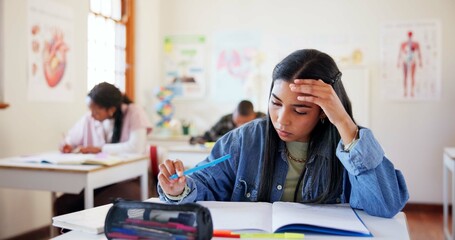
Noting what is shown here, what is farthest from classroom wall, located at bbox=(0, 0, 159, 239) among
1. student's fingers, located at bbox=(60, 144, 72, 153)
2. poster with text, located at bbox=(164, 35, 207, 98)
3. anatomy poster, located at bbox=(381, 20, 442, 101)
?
anatomy poster, located at bbox=(381, 20, 442, 101)

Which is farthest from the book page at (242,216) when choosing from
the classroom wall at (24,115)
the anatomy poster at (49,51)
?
the anatomy poster at (49,51)

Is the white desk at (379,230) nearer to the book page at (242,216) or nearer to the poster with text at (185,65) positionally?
the book page at (242,216)

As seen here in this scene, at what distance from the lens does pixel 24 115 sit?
11.4ft

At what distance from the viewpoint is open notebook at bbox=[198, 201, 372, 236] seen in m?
1.08

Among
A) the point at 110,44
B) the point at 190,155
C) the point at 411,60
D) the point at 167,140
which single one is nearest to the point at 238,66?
the point at 167,140

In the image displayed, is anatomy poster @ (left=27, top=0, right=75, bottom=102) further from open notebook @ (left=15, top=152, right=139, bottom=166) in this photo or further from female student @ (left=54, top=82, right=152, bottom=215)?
open notebook @ (left=15, top=152, right=139, bottom=166)

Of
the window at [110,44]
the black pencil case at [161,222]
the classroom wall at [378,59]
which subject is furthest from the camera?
the classroom wall at [378,59]

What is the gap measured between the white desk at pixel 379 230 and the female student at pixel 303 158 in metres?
0.03

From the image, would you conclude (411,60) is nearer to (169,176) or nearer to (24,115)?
(24,115)

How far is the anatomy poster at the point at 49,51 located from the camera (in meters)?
3.54

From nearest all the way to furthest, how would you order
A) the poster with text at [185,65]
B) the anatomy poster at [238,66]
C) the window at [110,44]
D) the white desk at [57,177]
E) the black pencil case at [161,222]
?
the black pencil case at [161,222]
the white desk at [57,177]
the window at [110,44]
the anatomy poster at [238,66]
the poster with text at [185,65]

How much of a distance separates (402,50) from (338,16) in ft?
2.40

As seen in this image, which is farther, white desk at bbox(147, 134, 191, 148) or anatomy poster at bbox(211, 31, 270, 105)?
anatomy poster at bbox(211, 31, 270, 105)

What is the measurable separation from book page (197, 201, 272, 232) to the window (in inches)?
124
